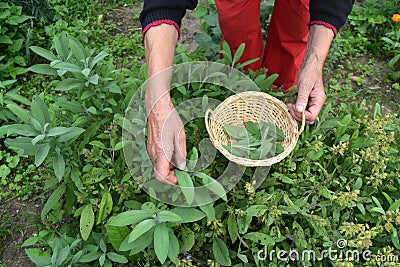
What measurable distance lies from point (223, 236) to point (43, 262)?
0.75 m

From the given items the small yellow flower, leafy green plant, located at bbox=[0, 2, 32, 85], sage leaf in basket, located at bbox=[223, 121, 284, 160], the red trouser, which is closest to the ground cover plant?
sage leaf in basket, located at bbox=[223, 121, 284, 160]

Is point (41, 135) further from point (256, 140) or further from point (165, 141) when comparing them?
point (256, 140)

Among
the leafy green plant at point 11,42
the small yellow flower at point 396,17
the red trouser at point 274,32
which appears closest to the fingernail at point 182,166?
the red trouser at point 274,32

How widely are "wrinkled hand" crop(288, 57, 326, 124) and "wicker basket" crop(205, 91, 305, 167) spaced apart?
92mm

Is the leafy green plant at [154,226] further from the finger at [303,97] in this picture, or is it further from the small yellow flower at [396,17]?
the small yellow flower at [396,17]

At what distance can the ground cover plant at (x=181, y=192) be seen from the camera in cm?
173

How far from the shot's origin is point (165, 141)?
1621 mm

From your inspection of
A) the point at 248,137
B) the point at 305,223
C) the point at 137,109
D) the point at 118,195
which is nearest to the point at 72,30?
the point at 137,109

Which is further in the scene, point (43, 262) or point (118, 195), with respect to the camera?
point (118, 195)

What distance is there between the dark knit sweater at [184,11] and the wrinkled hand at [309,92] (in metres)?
0.22

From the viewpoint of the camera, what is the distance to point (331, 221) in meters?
1.92

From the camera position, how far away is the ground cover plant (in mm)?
1733

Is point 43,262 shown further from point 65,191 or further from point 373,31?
point 373,31

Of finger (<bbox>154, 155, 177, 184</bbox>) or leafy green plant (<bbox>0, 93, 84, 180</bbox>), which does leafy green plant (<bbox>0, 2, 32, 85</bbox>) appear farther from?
finger (<bbox>154, 155, 177, 184</bbox>)
